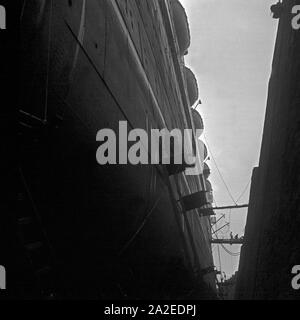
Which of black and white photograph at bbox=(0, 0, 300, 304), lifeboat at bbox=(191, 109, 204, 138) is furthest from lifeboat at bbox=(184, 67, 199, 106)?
black and white photograph at bbox=(0, 0, 300, 304)

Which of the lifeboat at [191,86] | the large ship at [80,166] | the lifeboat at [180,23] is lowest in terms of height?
the large ship at [80,166]

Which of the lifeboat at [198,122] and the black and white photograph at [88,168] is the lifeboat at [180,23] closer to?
the lifeboat at [198,122]

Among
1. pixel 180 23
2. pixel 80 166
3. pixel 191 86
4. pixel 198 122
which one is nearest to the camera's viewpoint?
pixel 80 166

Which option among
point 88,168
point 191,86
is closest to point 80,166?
point 88,168

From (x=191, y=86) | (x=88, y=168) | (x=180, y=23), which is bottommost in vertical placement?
(x=88, y=168)

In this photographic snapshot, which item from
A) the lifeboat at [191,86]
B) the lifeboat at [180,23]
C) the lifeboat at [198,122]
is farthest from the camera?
the lifeboat at [198,122]

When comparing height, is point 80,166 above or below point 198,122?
below

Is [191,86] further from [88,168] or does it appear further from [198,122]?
[88,168]

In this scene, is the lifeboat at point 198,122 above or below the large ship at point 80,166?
above

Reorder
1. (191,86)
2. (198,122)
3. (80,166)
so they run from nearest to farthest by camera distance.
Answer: (80,166), (191,86), (198,122)

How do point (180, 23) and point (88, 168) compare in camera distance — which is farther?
point (180, 23)

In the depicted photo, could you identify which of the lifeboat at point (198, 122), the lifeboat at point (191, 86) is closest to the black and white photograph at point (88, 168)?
the lifeboat at point (191, 86)

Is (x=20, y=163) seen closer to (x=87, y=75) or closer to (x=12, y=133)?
(x=12, y=133)
